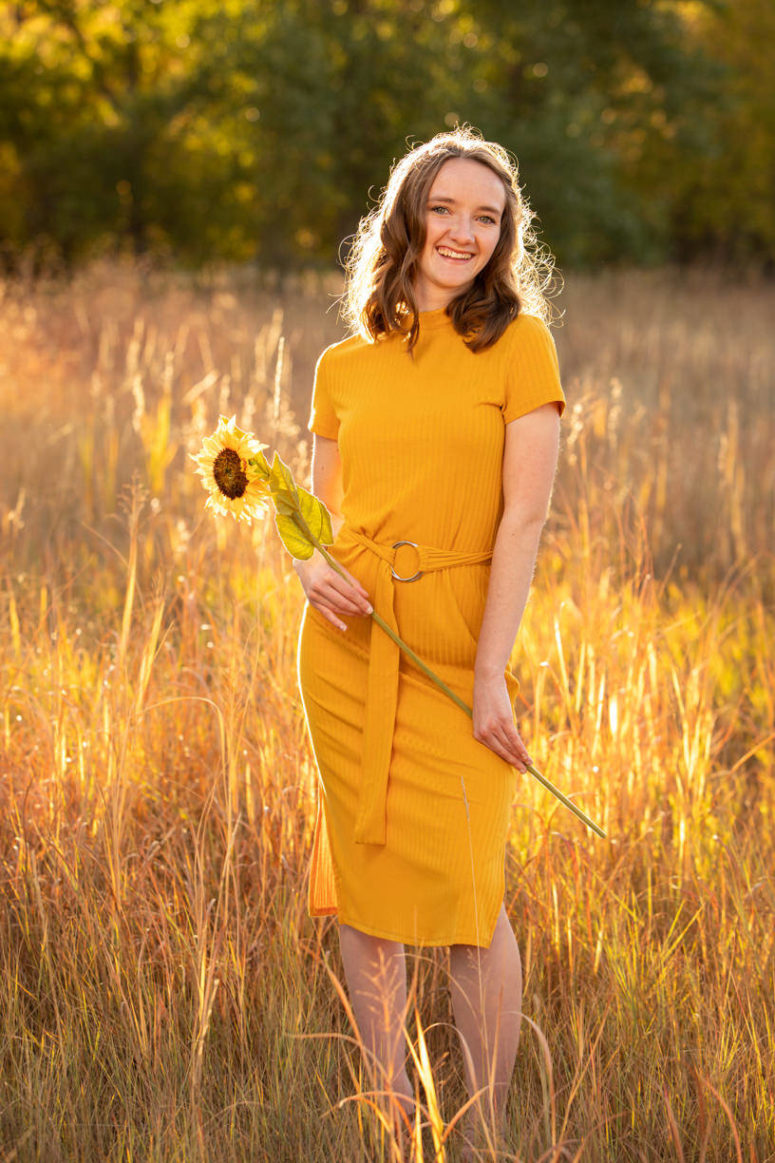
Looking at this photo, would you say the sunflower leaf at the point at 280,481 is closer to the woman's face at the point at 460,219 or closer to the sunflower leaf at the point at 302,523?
the sunflower leaf at the point at 302,523

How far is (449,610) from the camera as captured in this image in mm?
1967

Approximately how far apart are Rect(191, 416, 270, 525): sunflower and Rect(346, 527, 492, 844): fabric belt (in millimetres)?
255

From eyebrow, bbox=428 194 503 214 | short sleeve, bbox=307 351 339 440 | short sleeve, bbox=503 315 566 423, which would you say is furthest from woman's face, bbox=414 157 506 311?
short sleeve, bbox=307 351 339 440

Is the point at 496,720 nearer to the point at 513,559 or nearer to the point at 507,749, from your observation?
the point at 507,749

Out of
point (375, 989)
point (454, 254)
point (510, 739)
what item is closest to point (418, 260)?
point (454, 254)

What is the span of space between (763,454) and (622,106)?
1587cm

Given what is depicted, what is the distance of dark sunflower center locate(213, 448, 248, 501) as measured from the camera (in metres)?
1.89

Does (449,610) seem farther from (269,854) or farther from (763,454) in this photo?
(763,454)

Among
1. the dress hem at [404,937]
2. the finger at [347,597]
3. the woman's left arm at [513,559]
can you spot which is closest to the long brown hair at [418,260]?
the woman's left arm at [513,559]

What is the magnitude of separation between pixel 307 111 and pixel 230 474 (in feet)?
44.4

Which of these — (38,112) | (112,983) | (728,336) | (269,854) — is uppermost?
(38,112)

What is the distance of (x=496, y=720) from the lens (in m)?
1.88

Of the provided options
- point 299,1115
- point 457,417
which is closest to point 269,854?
point 299,1115

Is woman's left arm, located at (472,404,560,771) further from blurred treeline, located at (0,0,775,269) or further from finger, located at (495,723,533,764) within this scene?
blurred treeline, located at (0,0,775,269)
